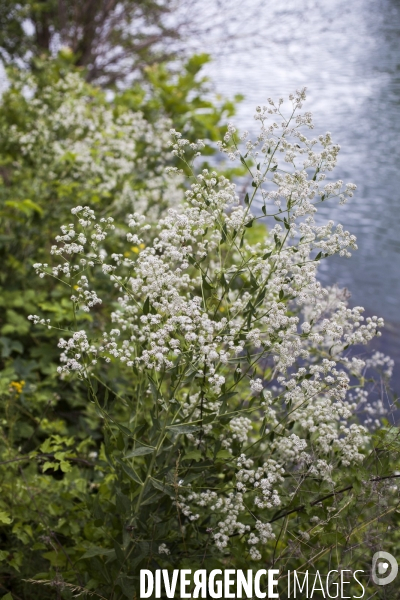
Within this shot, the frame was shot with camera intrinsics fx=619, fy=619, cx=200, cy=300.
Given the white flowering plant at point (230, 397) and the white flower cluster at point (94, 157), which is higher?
the white flower cluster at point (94, 157)

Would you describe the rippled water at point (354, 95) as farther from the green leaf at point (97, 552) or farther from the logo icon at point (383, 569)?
the green leaf at point (97, 552)

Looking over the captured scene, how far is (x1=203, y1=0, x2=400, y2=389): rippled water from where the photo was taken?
6.52 m

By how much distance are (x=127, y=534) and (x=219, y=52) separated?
25.0 feet

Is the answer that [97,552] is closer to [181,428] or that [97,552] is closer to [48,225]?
[181,428]

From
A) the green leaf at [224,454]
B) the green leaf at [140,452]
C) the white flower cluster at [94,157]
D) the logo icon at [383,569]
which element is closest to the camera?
the green leaf at [140,452]

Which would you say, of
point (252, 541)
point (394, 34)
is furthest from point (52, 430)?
point (394, 34)

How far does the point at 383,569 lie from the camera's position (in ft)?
5.74

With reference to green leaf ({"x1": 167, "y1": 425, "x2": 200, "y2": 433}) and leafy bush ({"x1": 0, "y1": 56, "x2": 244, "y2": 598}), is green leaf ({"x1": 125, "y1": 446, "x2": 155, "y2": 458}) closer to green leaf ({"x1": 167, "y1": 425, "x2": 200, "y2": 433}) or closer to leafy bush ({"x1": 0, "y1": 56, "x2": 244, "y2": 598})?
green leaf ({"x1": 167, "y1": 425, "x2": 200, "y2": 433})

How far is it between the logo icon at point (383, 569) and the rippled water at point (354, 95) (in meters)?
3.32

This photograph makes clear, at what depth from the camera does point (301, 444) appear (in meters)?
1.63

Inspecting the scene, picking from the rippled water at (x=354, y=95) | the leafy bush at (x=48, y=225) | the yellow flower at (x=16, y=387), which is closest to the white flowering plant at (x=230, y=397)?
the leafy bush at (x=48, y=225)

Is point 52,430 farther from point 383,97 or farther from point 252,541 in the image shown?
point 383,97

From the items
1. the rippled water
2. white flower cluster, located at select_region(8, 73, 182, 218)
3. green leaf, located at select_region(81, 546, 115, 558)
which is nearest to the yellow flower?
green leaf, located at select_region(81, 546, 115, 558)

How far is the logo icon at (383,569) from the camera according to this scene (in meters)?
1.73
